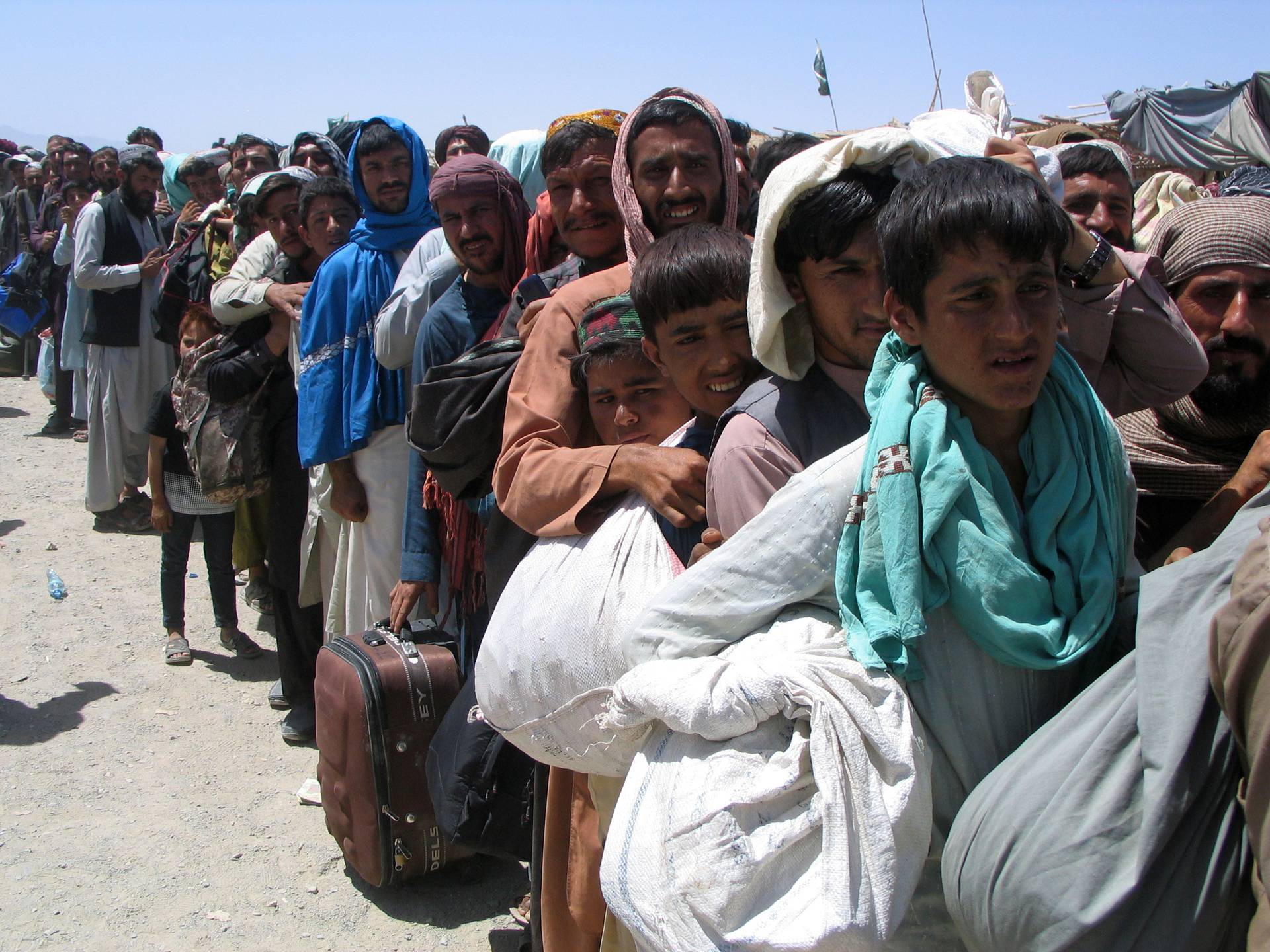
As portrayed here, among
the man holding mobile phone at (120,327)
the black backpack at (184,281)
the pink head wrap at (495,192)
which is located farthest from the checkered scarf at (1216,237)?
the man holding mobile phone at (120,327)

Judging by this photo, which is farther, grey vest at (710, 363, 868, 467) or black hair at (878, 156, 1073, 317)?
grey vest at (710, 363, 868, 467)

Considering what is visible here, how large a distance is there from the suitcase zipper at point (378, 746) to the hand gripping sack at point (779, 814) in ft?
5.97

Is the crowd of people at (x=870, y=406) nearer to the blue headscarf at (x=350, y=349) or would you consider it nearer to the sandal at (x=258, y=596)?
the blue headscarf at (x=350, y=349)

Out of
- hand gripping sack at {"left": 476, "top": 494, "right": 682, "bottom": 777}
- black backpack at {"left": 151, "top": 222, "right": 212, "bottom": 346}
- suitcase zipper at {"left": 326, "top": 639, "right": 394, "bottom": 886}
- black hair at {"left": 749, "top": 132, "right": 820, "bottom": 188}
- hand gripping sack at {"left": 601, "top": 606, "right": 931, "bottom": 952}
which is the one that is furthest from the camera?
black backpack at {"left": 151, "top": 222, "right": 212, "bottom": 346}

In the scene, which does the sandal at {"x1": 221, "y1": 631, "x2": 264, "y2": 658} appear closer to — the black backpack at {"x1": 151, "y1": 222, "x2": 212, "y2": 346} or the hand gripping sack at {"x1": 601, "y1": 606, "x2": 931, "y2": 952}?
the black backpack at {"x1": 151, "y1": 222, "x2": 212, "y2": 346}

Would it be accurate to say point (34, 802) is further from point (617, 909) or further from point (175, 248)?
point (175, 248)

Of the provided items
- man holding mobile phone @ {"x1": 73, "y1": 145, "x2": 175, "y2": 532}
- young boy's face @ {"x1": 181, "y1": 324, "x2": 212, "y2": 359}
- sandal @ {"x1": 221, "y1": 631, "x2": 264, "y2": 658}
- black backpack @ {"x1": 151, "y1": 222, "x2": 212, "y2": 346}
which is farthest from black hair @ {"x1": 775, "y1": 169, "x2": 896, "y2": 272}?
man holding mobile phone @ {"x1": 73, "y1": 145, "x2": 175, "y2": 532}

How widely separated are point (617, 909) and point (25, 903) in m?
2.68

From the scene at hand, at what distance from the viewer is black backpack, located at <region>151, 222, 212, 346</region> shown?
550 cm

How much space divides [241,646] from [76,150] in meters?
6.76

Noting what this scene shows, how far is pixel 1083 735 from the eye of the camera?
→ 124cm

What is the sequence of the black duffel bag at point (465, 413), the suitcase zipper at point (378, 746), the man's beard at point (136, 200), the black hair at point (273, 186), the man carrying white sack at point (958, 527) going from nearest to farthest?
the man carrying white sack at point (958, 527) < the black duffel bag at point (465, 413) < the suitcase zipper at point (378, 746) < the black hair at point (273, 186) < the man's beard at point (136, 200)

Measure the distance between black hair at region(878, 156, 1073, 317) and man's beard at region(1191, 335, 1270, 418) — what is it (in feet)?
2.02

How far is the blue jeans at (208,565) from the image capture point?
493cm
